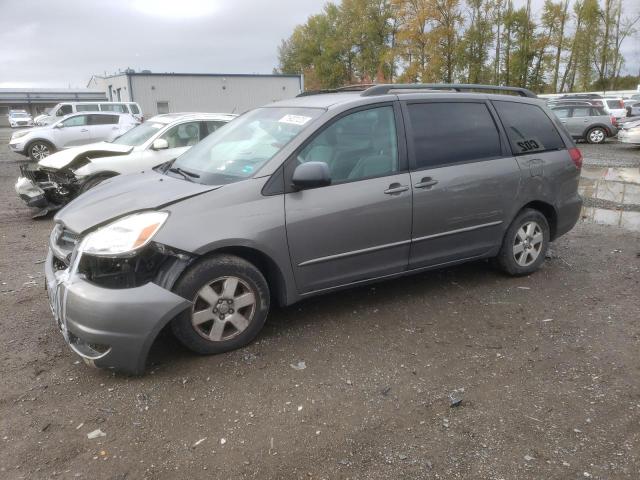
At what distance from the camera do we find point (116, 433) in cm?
282

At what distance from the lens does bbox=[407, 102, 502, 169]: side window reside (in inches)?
167

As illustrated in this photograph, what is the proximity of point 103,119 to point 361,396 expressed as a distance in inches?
668

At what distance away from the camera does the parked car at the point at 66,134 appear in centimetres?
1650

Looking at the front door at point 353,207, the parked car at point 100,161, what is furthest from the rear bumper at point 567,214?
the parked car at point 100,161

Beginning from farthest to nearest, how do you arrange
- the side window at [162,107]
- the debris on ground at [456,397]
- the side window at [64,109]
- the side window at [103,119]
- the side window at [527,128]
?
1. the side window at [162,107]
2. the side window at [64,109]
3. the side window at [103,119]
4. the side window at [527,128]
5. the debris on ground at [456,397]

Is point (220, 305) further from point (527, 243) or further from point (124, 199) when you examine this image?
point (527, 243)

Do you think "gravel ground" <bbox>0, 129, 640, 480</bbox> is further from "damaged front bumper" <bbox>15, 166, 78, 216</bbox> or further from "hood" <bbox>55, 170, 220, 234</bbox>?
"damaged front bumper" <bbox>15, 166, 78, 216</bbox>

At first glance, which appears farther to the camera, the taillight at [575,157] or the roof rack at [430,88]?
the taillight at [575,157]

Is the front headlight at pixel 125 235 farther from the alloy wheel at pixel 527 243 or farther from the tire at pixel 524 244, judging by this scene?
the alloy wheel at pixel 527 243

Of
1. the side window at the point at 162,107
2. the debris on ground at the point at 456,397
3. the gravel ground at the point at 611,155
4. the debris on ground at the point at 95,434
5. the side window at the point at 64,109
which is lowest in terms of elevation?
the gravel ground at the point at 611,155

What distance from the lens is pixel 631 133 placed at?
58.3 feet

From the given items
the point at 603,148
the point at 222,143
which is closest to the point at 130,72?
the point at 603,148

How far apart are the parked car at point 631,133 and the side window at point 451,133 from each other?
1605 cm

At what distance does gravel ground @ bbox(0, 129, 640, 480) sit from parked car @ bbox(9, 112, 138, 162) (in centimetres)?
1383
